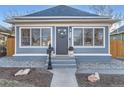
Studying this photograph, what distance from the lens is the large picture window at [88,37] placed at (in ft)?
63.0

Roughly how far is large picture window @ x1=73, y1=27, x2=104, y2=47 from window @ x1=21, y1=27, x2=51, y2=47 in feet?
6.34

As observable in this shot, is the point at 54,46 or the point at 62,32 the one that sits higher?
the point at 62,32

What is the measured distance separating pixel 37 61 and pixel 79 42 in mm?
3154

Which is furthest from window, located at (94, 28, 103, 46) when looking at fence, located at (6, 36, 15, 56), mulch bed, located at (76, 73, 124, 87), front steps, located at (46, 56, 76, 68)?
fence, located at (6, 36, 15, 56)

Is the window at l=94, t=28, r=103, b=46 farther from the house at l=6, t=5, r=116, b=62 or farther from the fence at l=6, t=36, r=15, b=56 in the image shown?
the fence at l=6, t=36, r=15, b=56

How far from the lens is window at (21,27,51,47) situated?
63.4 ft

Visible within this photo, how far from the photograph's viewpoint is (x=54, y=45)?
63.1ft

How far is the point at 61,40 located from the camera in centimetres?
1933

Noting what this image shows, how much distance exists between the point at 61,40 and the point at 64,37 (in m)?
0.30

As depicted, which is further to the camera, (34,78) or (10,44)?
(10,44)

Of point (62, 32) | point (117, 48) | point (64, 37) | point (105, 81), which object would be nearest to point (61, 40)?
point (64, 37)

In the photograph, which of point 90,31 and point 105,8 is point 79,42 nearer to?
point 90,31

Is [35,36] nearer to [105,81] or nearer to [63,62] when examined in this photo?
[63,62]
